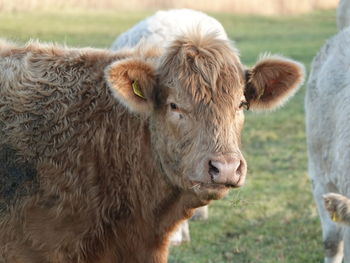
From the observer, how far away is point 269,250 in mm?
7957

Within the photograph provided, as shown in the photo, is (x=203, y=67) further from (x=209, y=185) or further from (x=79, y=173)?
(x=79, y=173)

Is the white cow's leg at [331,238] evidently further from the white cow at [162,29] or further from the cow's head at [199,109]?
the cow's head at [199,109]

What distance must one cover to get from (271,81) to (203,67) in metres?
0.68

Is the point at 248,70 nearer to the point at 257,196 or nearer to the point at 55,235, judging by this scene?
the point at 55,235

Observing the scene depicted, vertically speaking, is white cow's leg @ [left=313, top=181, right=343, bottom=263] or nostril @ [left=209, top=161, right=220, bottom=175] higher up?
nostril @ [left=209, top=161, right=220, bottom=175]

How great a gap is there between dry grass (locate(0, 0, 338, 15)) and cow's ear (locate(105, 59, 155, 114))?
27869 millimetres

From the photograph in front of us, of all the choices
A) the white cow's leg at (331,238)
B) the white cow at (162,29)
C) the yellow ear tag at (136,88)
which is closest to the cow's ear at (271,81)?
the yellow ear tag at (136,88)

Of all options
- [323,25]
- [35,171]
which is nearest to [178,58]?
[35,171]

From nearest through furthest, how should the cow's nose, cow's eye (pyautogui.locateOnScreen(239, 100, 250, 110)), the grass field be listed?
the cow's nose → cow's eye (pyautogui.locateOnScreen(239, 100, 250, 110)) → the grass field

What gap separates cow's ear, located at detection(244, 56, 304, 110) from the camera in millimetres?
5195

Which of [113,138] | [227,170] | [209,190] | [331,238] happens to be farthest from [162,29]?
[227,170]

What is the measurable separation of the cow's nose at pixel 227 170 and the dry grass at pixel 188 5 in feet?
93.5

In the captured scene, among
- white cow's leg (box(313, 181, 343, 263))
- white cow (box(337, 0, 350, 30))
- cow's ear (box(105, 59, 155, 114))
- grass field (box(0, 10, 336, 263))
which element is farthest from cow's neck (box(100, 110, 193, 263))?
white cow (box(337, 0, 350, 30))

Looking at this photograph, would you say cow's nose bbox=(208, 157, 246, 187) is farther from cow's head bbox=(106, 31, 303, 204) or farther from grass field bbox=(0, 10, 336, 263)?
grass field bbox=(0, 10, 336, 263)
